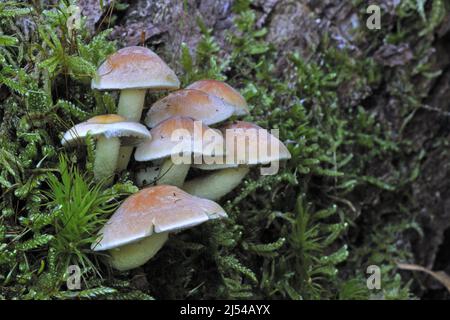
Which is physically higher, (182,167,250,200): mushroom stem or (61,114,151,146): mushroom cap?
(61,114,151,146): mushroom cap

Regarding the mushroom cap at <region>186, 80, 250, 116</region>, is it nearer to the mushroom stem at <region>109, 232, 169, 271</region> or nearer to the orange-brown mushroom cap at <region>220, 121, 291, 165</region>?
the orange-brown mushroom cap at <region>220, 121, 291, 165</region>

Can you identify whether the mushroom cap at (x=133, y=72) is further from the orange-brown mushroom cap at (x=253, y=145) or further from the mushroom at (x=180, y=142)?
the orange-brown mushroom cap at (x=253, y=145)

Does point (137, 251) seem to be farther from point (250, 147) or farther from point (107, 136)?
point (250, 147)

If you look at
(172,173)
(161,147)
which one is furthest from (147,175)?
(161,147)

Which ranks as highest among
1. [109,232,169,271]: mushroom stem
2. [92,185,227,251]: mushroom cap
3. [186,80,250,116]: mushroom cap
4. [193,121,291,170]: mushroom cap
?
[186,80,250,116]: mushroom cap

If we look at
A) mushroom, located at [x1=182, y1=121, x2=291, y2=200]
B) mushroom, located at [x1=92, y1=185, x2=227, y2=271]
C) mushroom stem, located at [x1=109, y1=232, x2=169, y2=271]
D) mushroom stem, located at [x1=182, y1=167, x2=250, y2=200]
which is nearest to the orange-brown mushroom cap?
mushroom, located at [x1=182, y1=121, x2=291, y2=200]

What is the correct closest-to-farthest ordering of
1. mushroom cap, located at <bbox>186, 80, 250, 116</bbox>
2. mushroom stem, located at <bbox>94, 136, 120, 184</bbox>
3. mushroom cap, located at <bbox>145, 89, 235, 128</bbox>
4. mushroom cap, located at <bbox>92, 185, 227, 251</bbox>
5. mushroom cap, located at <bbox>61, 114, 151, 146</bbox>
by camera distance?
mushroom cap, located at <bbox>92, 185, 227, 251</bbox>, mushroom cap, located at <bbox>61, 114, 151, 146</bbox>, mushroom stem, located at <bbox>94, 136, 120, 184</bbox>, mushroom cap, located at <bbox>145, 89, 235, 128</bbox>, mushroom cap, located at <bbox>186, 80, 250, 116</bbox>

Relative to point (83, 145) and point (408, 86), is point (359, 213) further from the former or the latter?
point (83, 145)
